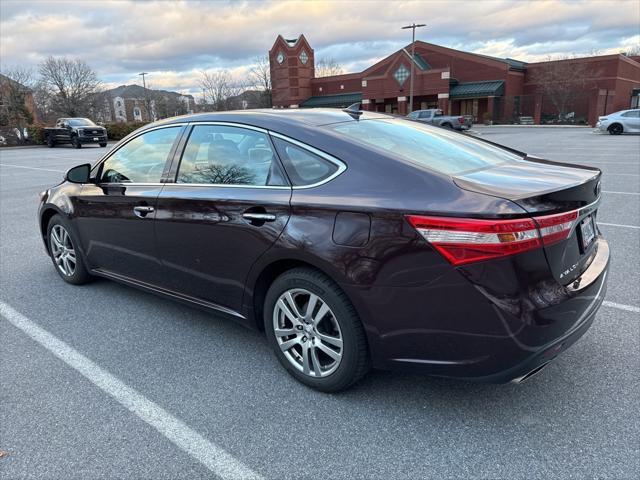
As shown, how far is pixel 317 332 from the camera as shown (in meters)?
2.80

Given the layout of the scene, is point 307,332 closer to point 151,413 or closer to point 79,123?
point 151,413

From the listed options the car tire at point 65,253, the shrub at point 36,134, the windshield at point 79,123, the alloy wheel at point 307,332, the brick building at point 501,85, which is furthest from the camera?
the brick building at point 501,85

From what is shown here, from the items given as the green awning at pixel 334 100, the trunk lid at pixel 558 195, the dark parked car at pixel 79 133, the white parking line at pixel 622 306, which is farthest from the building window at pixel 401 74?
the trunk lid at pixel 558 195

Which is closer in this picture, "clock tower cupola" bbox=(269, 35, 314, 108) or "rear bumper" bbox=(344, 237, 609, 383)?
"rear bumper" bbox=(344, 237, 609, 383)

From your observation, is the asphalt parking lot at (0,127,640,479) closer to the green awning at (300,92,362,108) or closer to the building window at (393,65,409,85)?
the building window at (393,65,409,85)

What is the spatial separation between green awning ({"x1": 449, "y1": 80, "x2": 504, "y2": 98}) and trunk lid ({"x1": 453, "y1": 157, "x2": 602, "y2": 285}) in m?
48.8

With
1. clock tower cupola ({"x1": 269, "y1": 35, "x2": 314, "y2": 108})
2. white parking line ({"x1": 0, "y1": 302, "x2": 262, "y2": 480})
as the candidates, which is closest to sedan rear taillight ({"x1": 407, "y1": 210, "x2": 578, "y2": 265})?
white parking line ({"x1": 0, "y1": 302, "x2": 262, "y2": 480})

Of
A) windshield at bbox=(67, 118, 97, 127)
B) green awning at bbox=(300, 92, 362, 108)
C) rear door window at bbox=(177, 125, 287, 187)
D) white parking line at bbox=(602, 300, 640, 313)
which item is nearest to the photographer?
rear door window at bbox=(177, 125, 287, 187)

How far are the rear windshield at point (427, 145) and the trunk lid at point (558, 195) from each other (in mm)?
167

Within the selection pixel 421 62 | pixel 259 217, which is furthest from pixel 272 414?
pixel 421 62

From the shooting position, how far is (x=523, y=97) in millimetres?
47875

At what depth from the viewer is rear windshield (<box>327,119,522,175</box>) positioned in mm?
2760

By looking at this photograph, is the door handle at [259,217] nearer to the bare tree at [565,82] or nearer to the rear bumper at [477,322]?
the rear bumper at [477,322]

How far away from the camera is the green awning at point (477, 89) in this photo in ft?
156
